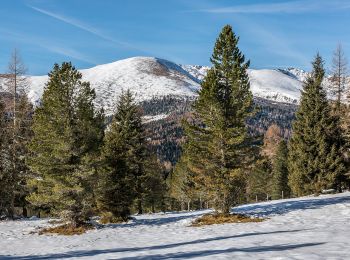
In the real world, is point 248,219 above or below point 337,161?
below

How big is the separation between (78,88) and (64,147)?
12.6ft

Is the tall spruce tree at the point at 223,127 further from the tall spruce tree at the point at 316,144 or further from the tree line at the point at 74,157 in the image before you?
the tall spruce tree at the point at 316,144

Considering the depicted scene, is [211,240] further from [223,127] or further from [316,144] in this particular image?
[316,144]

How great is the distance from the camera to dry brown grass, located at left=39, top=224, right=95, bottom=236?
79.5 ft

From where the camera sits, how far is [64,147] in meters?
24.5

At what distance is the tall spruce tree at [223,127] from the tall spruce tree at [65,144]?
6434mm

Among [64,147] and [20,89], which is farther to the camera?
[20,89]

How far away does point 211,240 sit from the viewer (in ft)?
58.9

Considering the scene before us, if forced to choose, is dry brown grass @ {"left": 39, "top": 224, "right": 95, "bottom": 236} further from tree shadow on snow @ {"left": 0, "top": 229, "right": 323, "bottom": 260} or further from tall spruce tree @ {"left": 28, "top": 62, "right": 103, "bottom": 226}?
tree shadow on snow @ {"left": 0, "top": 229, "right": 323, "bottom": 260}

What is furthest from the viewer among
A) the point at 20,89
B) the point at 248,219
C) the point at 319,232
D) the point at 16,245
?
the point at 20,89

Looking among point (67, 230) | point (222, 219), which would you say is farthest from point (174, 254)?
point (67, 230)

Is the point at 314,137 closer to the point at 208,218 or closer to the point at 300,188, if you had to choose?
the point at 300,188

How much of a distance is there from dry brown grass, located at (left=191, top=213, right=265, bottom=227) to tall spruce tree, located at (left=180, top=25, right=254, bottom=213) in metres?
0.45

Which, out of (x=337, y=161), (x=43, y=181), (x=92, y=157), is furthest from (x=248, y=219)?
(x=337, y=161)
